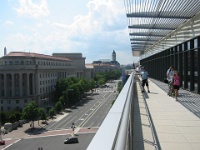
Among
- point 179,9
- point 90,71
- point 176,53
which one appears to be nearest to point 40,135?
point 176,53

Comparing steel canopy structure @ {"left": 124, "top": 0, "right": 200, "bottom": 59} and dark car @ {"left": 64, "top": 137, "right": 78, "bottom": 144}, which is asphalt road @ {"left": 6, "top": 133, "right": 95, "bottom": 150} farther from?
steel canopy structure @ {"left": 124, "top": 0, "right": 200, "bottom": 59}

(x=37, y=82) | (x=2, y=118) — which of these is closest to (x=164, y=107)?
(x=2, y=118)

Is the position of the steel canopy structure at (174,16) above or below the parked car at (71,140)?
above

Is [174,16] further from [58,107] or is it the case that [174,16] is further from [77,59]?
[77,59]

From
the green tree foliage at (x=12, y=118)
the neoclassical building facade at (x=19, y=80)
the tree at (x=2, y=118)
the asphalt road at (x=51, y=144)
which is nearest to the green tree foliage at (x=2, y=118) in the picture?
the tree at (x=2, y=118)

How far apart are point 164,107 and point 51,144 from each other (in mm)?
26612

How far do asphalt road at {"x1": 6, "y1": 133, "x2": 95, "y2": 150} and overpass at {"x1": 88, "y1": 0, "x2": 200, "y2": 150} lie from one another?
1649 centimetres

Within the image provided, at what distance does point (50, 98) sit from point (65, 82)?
662cm

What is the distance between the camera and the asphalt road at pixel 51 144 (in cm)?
3116

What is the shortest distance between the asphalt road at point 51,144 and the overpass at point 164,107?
16494mm

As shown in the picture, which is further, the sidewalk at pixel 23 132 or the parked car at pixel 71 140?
the sidewalk at pixel 23 132

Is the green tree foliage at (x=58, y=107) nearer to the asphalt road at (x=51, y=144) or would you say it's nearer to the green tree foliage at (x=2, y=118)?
the green tree foliage at (x=2, y=118)

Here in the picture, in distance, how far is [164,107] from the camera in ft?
28.4

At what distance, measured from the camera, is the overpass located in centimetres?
244
